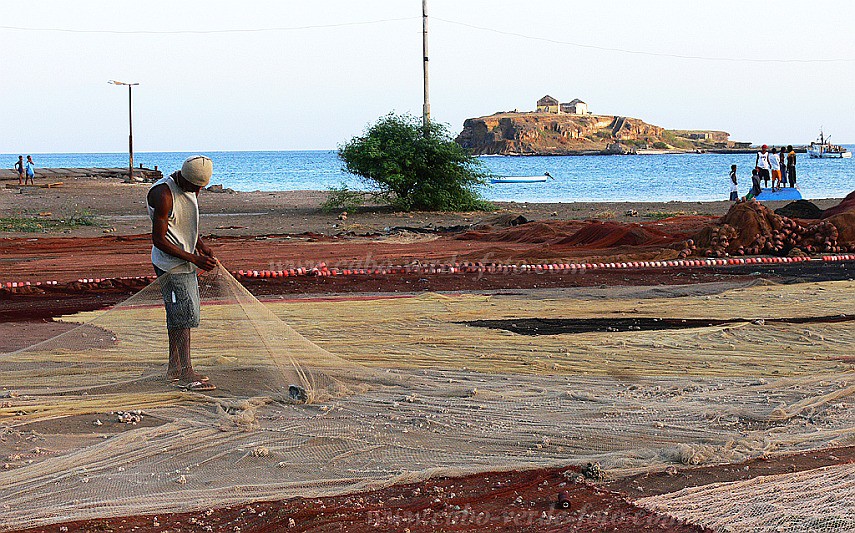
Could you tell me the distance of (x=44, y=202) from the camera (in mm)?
27266

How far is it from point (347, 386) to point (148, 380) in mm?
1183

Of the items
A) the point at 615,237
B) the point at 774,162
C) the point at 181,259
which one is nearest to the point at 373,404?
the point at 181,259

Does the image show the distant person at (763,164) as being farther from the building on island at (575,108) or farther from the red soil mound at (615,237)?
the building on island at (575,108)

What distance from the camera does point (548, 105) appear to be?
513ft

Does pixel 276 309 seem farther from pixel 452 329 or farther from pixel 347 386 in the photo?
pixel 347 386

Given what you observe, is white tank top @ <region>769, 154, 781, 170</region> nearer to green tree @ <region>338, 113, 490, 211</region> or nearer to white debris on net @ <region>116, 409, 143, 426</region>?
green tree @ <region>338, 113, 490, 211</region>

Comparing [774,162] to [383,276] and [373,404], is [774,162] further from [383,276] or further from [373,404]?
[373,404]

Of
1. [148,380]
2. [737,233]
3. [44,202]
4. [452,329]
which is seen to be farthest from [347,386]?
[44,202]

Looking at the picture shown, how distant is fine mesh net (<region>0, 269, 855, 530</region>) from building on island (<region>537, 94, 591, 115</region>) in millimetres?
143919

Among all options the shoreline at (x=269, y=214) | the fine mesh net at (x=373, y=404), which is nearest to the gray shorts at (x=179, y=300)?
the fine mesh net at (x=373, y=404)

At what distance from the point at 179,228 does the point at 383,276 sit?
5.32 meters

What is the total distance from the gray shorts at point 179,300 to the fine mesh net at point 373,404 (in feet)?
1.12

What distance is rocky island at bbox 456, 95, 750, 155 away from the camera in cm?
13450

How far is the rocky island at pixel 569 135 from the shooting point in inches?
5295
